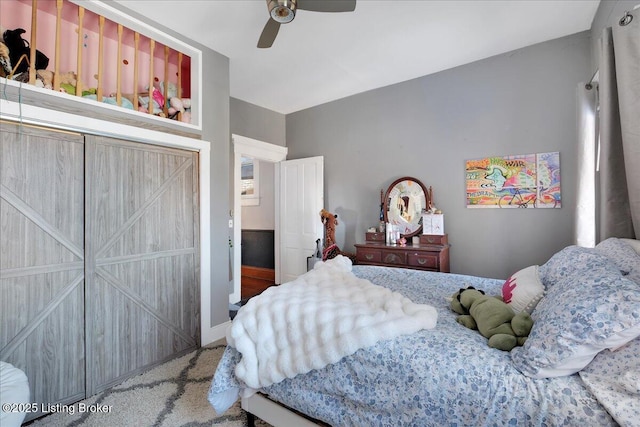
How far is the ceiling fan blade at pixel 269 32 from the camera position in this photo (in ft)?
6.66

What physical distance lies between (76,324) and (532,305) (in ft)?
9.03

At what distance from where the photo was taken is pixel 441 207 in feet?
11.0

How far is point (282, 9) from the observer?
1796 mm

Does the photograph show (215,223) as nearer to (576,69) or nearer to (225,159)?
(225,159)

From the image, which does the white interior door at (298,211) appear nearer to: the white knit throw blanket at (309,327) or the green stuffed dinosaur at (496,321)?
the white knit throw blanket at (309,327)

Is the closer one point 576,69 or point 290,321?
point 290,321

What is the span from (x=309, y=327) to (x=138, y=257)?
1700mm

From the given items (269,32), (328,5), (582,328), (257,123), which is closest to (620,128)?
(582,328)

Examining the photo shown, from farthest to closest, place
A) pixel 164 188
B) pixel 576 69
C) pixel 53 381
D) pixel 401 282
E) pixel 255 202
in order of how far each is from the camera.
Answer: pixel 255 202 → pixel 576 69 → pixel 164 188 → pixel 401 282 → pixel 53 381

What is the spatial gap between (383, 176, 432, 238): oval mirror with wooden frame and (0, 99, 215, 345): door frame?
6.89 ft

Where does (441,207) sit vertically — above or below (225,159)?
below

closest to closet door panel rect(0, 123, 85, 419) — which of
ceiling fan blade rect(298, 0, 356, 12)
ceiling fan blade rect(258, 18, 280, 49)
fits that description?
ceiling fan blade rect(258, 18, 280, 49)

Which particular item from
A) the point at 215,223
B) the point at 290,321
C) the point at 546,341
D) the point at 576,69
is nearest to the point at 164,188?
the point at 215,223

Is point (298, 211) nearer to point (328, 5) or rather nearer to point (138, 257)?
point (138, 257)
